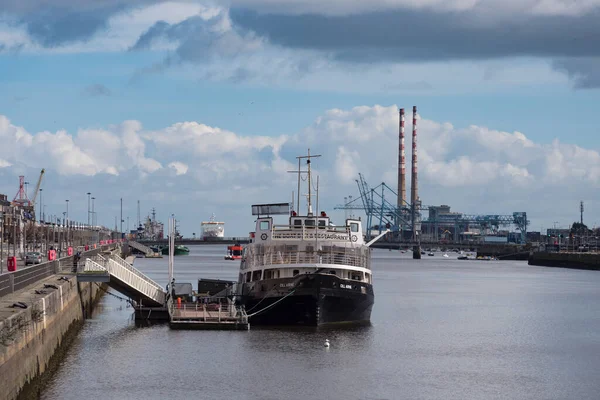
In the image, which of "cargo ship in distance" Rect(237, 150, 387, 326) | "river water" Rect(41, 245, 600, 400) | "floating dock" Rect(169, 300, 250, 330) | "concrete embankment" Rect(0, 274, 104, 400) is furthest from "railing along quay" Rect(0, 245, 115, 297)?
"cargo ship in distance" Rect(237, 150, 387, 326)

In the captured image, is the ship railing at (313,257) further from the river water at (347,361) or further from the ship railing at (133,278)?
the ship railing at (133,278)

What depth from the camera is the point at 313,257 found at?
6462cm

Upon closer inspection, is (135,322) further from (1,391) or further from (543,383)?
(1,391)

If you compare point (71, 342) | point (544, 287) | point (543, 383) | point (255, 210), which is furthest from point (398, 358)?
point (544, 287)

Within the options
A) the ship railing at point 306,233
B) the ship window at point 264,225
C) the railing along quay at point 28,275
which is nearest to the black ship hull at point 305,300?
the ship railing at point 306,233

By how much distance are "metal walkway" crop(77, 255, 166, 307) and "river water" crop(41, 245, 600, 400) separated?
196 centimetres

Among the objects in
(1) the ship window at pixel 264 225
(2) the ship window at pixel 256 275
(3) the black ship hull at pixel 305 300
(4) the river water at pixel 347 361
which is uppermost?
(1) the ship window at pixel 264 225

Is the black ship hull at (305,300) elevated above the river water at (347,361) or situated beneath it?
elevated above

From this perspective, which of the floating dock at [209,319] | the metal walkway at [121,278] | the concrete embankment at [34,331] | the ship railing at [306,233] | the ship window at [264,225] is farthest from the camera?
the ship window at [264,225]

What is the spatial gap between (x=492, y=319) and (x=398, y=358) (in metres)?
25.9

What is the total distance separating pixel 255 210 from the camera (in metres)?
74.1

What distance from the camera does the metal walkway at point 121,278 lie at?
6225cm

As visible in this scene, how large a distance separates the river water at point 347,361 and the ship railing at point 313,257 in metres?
4.14

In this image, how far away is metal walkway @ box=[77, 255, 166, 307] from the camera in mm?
62250
